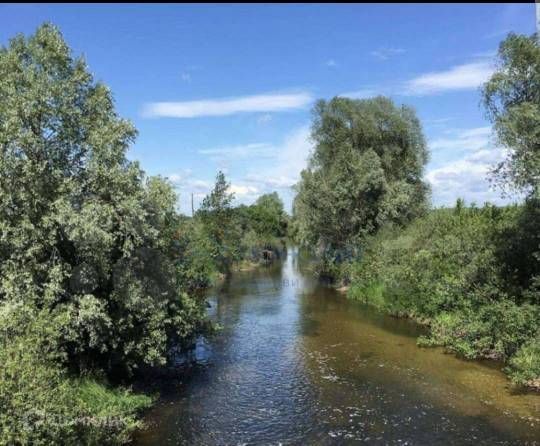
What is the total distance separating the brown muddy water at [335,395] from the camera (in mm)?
16703

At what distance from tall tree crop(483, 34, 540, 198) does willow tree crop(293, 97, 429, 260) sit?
2533cm

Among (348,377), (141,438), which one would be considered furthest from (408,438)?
(141,438)

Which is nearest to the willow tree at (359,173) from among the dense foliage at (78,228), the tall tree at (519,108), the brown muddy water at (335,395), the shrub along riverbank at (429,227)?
the shrub along riverbank at (429,227)

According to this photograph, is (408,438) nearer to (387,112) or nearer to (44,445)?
(44,445)

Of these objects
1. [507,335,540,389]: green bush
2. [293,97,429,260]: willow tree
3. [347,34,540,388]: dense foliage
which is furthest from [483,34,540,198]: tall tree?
[293,97,429,260]: willow tree

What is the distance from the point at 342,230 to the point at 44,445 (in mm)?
41441

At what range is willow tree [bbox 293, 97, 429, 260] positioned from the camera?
159ft

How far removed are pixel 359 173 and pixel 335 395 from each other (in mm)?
30996

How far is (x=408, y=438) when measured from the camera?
16406 millimetres

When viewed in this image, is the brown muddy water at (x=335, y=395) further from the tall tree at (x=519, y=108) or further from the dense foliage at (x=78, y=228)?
the tall tree at (x=519, y=108)

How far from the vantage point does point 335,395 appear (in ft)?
66.7

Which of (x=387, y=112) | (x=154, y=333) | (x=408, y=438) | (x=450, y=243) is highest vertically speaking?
(x=387, y=112)

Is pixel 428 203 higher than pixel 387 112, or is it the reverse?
pixel 387 112

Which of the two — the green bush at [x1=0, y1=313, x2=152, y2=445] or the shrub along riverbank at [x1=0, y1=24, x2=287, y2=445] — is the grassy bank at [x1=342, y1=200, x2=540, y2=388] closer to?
the shrub along riverbank at [x1=0, y1=24, x2=287, y2=445]
